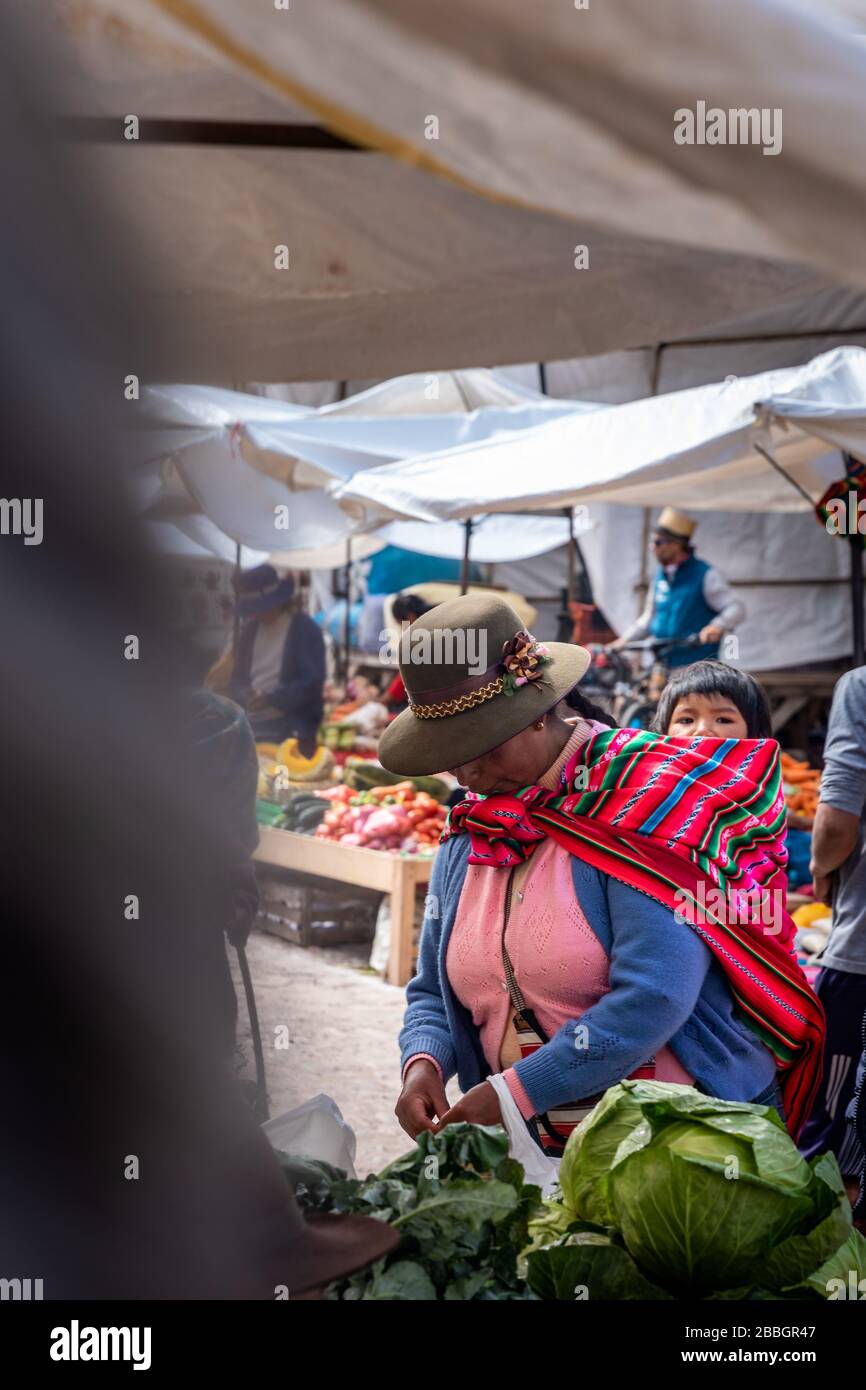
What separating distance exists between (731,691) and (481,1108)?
132cm

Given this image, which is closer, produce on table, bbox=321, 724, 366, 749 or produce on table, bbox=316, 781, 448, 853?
produce on table, bbox=316, 781, 448, 853

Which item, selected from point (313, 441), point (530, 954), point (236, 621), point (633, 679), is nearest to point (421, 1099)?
point (530, 954)

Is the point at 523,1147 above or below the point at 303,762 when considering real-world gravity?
above

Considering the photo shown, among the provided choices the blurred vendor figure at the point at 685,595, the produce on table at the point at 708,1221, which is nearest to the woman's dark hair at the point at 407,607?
the blurred vendor figure at the point at 685,595

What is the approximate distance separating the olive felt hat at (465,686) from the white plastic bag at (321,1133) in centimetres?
61

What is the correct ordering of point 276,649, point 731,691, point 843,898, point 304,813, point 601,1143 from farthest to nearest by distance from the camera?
1. point 276,649
2. point 304,813
3. point 843,898
4. point 731,691
5. point 601,1143

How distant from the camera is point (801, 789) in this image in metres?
7.73

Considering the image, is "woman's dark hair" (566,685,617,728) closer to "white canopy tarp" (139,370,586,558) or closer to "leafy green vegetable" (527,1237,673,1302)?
"leafy green vegetable" (527,1237,673,1302)

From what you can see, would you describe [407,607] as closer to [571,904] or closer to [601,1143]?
[571,904]

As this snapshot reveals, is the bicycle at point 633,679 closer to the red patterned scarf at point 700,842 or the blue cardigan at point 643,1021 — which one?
the red patterned scarf at point 700,842

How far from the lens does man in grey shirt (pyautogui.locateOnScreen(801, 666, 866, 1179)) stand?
11.5ft

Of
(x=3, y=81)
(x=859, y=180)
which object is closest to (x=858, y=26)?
(x=859, y=180)

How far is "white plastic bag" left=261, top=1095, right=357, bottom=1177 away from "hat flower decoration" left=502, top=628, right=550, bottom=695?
808 millimetres

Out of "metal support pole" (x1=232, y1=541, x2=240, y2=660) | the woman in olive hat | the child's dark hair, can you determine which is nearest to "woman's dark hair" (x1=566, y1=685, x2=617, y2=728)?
the woman in olive hat
